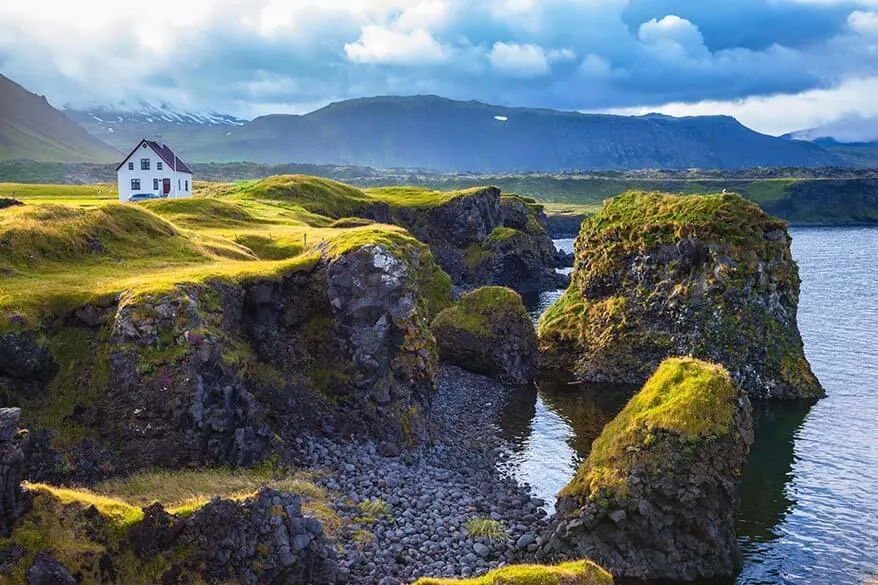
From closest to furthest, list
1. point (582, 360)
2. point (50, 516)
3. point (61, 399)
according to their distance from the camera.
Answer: point (50, 516) → point (61, 399) → point (582, 360)

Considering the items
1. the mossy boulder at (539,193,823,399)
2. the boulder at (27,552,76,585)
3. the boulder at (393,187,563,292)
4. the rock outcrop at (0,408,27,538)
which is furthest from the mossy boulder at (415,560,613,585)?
the boulder at (393,187,563,292)

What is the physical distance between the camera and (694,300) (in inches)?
2456

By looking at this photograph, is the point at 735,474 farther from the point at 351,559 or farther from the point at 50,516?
the point at 50,516

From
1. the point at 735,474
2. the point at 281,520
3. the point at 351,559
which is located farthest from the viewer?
the point at 735,474

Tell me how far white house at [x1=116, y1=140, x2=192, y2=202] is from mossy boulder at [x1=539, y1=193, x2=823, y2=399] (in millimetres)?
62450

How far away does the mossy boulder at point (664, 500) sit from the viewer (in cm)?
3012

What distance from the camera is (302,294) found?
148 feet

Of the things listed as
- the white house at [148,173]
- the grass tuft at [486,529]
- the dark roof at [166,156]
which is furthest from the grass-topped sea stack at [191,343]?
the dark roof at [166,156]

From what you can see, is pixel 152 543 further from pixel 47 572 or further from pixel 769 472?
pixel 769 472

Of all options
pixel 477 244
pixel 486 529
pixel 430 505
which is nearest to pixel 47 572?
pixel 430 505

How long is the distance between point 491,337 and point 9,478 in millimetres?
44969

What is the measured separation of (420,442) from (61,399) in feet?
64.8

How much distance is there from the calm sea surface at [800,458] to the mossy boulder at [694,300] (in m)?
3.42

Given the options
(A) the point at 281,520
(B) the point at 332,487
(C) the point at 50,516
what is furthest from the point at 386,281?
(C) the point at 50,516
